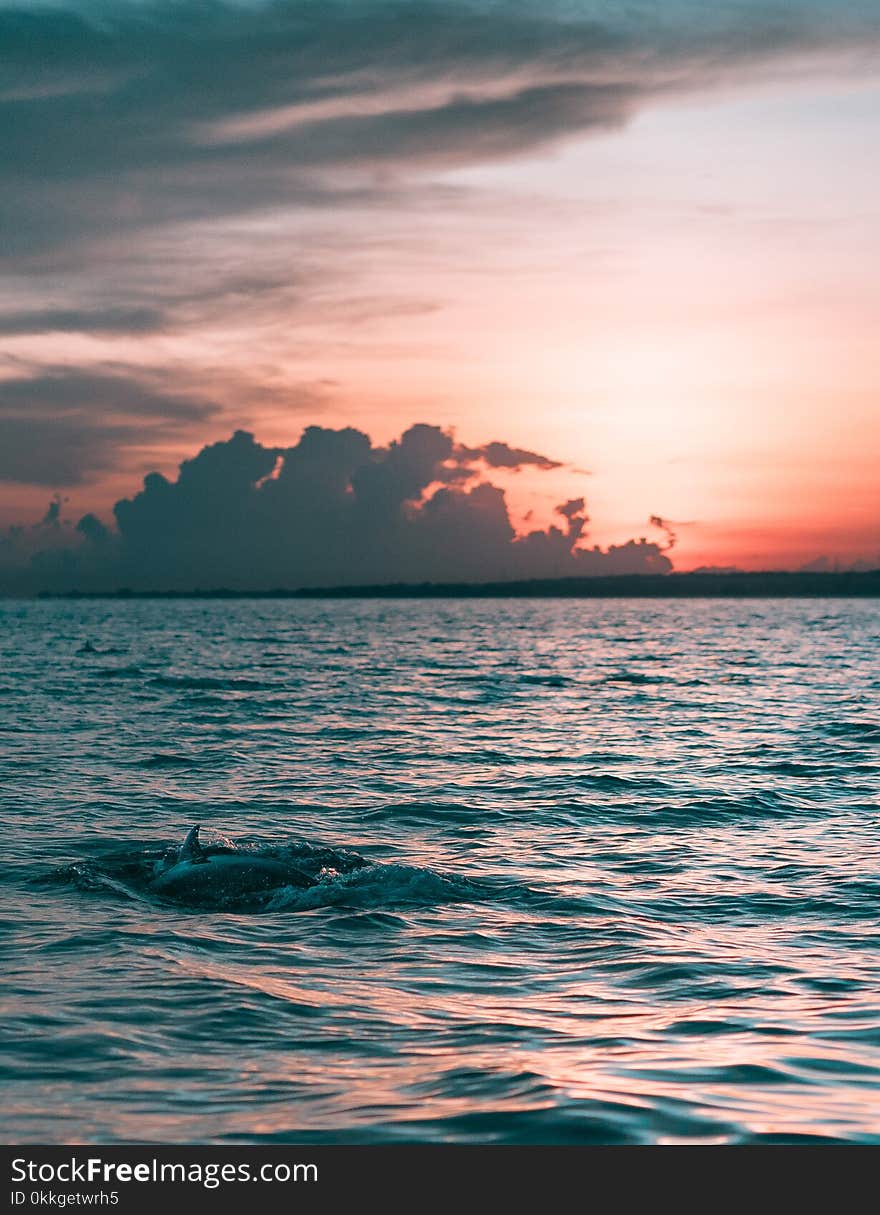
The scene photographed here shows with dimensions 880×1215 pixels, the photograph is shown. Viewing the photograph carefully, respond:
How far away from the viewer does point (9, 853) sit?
17453 millimetres

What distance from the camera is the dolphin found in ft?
49.7

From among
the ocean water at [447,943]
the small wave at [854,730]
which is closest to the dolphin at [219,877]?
the ocean water at [447,943]

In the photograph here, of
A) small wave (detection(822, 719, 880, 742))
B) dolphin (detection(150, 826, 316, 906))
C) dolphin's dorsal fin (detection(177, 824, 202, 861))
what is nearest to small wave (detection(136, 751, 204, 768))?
dolphin's dorsal fin (detection(177, 824, 202, 861))

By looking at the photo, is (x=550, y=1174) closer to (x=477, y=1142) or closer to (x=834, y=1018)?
(x=477, y=1142)

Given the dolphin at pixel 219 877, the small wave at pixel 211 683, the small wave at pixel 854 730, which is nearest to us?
the dolphin at pixel 219 877

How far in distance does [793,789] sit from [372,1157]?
18.8m

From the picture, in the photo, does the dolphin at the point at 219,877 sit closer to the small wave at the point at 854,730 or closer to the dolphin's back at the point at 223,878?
the dolphin's back at the point at 223,878

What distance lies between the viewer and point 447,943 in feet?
43.1

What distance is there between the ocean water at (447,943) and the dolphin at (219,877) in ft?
0.52

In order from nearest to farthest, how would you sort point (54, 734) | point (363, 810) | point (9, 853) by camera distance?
1. point (9, 853)
2. point (363, 810)
3. point (54, 734)

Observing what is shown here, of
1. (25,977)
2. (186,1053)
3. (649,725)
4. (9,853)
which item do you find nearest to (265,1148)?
(186,1053)

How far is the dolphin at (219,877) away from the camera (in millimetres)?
15156

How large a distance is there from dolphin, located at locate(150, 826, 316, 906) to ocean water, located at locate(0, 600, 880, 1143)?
16 cm

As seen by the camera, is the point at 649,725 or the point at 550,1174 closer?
the point at 550,1174
